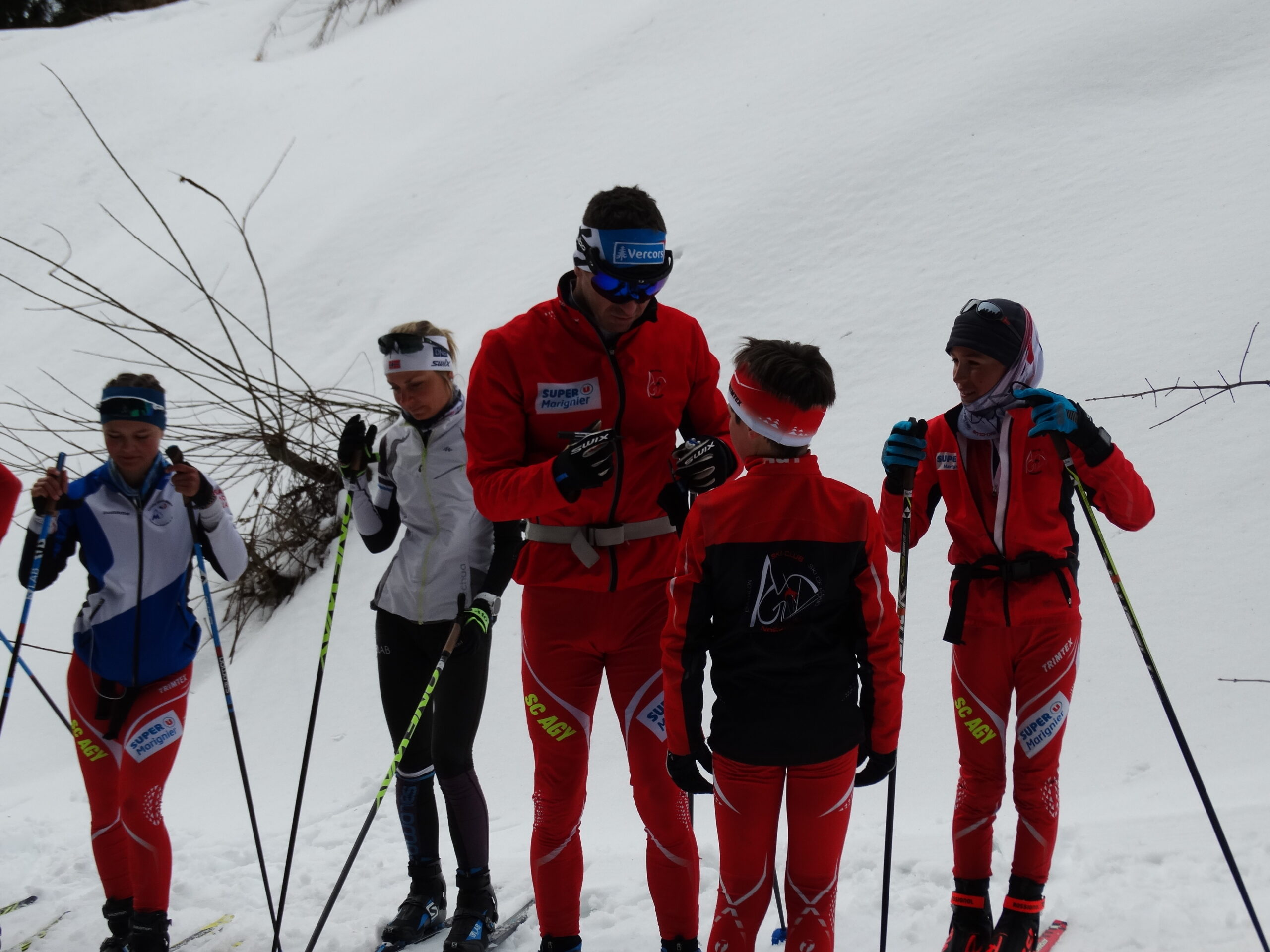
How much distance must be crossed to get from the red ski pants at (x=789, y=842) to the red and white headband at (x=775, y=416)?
0.76 metres

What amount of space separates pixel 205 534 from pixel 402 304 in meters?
5.62

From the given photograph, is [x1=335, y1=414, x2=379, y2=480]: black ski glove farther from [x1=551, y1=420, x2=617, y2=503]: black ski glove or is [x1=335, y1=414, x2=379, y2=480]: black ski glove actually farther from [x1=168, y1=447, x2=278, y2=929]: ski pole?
[x1=551, y1=420, x2=617, y2=503]: black ski glove

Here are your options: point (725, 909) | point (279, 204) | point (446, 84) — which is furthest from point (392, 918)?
point (446, 84)

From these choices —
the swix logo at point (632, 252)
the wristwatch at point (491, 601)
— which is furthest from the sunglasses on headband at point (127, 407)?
the swix logo at point (632, 252)

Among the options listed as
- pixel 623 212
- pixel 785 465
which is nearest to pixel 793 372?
pixel 785 465

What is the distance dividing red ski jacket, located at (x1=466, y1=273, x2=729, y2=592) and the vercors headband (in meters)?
0.55

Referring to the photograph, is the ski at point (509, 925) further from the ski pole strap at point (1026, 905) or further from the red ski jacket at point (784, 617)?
the ski pole strap at point (1026, 905)

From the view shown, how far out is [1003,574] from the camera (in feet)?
9.66

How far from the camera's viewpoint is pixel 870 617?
2.41 m

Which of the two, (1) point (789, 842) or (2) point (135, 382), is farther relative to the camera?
(2) point (135, 382)

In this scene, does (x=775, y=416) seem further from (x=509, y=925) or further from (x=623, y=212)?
(x=509, y=925)

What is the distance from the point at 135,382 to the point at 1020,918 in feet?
10.3

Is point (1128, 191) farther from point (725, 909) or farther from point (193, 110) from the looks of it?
point (193, 110)

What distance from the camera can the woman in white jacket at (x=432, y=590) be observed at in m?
3.25
